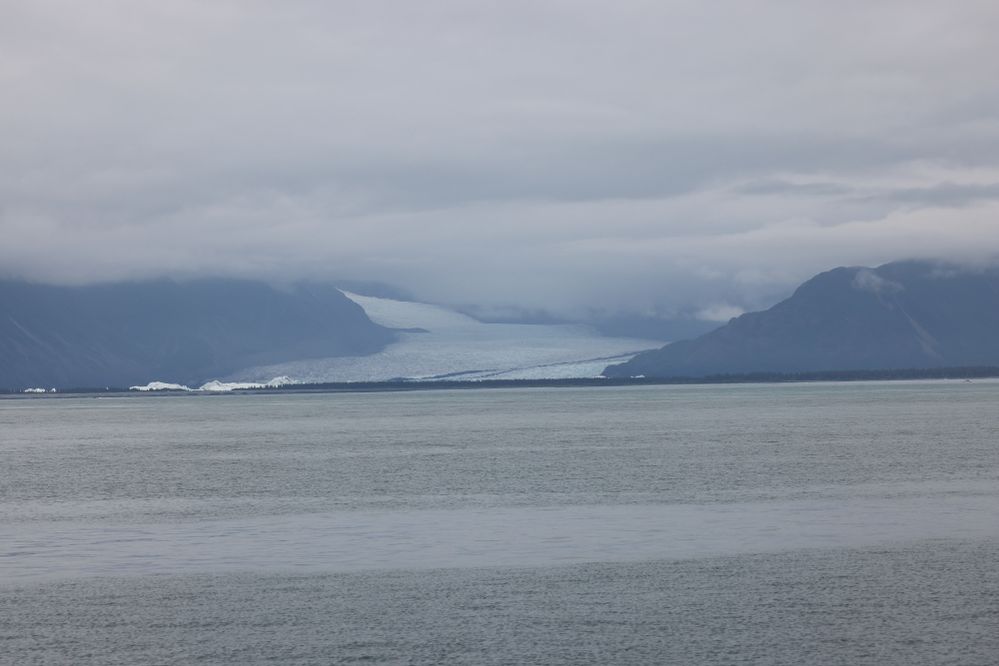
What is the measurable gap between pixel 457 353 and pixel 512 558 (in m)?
139

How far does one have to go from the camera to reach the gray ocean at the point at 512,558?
20766 mm

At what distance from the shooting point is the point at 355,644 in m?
20.8

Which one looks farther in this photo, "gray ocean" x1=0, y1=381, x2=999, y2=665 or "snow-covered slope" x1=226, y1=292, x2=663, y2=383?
"snow-covered slope" x1=226, y1=292, x2=663, y2=383

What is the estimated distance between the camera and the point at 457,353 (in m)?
167

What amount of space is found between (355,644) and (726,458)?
1417 inches

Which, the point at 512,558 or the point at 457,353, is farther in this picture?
the point at 457,353

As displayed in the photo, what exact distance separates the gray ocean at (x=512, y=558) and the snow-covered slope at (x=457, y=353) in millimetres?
103264

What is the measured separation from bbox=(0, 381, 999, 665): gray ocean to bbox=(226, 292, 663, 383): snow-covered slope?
103 meters

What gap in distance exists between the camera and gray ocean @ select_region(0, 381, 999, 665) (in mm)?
20766

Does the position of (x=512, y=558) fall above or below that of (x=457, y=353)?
below

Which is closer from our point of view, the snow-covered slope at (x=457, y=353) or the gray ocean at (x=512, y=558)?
the gray ocean at (x=512, y=558)

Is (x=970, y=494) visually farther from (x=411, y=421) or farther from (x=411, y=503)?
(x=411, y=421)

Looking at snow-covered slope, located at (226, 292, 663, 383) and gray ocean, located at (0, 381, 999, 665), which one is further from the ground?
snow-covered slope, located at (226, 292, 663, 383)

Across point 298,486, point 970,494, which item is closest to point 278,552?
point 298,486
